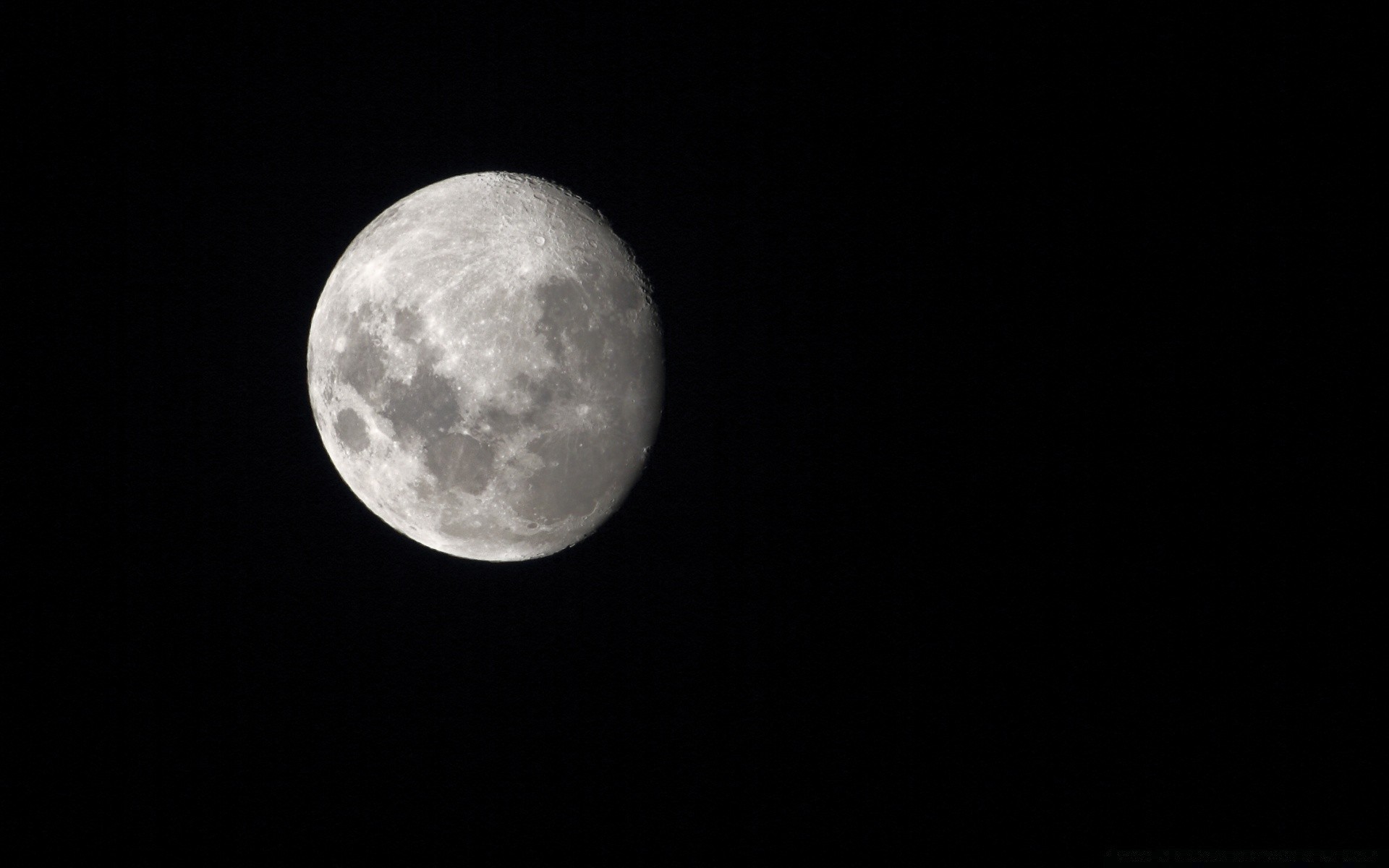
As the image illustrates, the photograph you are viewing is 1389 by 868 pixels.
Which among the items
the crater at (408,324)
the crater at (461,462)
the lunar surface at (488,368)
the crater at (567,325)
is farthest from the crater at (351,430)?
the crater at (567,325)

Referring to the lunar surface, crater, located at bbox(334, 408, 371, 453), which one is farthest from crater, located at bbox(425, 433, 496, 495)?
crater, located at bbox(334, 408, 371, 453)

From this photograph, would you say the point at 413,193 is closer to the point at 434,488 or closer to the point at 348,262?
the point at 348,262

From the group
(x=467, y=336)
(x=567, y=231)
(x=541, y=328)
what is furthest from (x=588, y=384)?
(x=567, y=231)

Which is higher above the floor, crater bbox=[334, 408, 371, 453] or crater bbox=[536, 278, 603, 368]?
crater bbox=[536, 278, 603, 368]

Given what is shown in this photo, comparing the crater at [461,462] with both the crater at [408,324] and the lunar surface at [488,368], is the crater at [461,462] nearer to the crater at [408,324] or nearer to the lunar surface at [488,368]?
the lunar surface at [488,368]

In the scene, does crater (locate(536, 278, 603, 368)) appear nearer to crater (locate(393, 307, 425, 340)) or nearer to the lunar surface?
the lunar surface

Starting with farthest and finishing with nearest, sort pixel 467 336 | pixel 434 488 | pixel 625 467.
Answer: pixel 625 467
pixel 434 488
pixel 467 336
